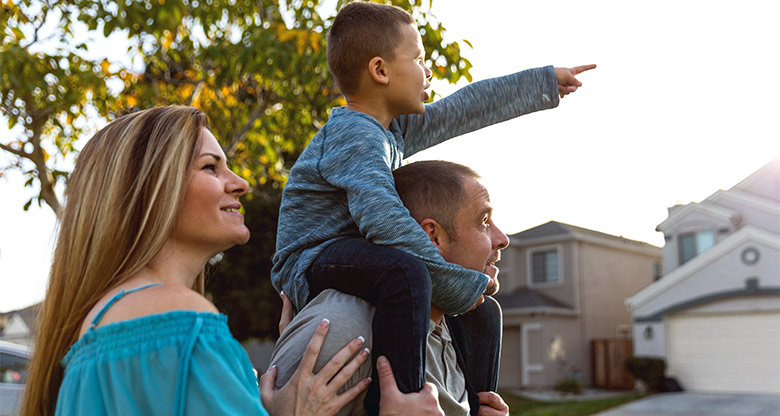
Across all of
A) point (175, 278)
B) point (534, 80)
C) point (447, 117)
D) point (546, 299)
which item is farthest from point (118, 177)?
point (546, 299)

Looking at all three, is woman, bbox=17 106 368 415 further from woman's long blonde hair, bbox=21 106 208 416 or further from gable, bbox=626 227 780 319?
gable, bbox=626 227 780 319

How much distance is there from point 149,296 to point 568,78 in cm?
202

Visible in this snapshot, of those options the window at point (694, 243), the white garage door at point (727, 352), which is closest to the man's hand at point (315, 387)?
the white garage door at point (727, 352)

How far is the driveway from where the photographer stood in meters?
17.0

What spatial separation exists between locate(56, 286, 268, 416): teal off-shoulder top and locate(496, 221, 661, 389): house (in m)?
25.7

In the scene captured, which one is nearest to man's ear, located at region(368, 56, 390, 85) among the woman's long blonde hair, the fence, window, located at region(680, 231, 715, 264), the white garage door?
the woman's long blonde hair

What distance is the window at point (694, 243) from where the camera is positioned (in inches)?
971

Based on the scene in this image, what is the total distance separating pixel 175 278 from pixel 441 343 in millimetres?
963

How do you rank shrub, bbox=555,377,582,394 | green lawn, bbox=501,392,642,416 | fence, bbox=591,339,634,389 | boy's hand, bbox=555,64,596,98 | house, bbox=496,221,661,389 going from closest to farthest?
boy's hand, bbox=555,64,596,98 → green lawn, bbox=501,392,642,416 → shrub, bbox=555,377,582,394 → fence, bbox=591,339,634,389 → house, bbox=496,221,661,389

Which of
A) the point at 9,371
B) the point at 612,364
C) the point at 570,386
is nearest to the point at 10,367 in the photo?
the point at 9,371

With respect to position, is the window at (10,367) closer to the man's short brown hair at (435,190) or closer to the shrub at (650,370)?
the man's short brown hair at (435,190)

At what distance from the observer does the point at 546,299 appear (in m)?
28.8

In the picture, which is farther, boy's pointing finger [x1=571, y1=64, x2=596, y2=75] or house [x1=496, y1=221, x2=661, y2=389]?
house [x1=496, y1=221, x2=661, y2=389]

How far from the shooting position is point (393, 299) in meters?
2.01
